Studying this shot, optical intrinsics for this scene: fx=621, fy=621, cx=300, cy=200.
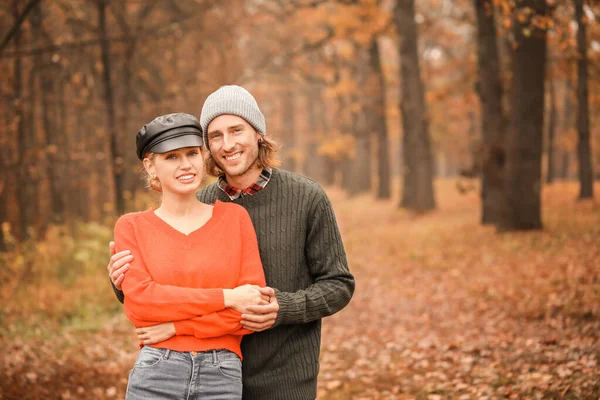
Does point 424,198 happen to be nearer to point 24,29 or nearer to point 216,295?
point 24,29

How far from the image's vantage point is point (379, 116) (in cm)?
2716

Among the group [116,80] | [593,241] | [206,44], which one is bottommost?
[593,241]

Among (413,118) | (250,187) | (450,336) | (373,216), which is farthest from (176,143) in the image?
(373,216)

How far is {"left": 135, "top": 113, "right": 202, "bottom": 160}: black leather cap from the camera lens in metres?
3.17

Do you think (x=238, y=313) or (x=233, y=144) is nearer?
(x=238, y=313)

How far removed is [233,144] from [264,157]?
0.24 metres

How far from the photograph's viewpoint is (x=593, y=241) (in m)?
11.7

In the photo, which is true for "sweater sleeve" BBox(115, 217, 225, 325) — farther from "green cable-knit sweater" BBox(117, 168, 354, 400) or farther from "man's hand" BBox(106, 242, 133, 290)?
"green cable-knit sweater" BBox(117, 168, 354, 400)

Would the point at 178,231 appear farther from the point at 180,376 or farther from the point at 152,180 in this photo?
the point at 180,376

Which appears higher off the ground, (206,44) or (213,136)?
(206,44)

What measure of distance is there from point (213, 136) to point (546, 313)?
6.42 m

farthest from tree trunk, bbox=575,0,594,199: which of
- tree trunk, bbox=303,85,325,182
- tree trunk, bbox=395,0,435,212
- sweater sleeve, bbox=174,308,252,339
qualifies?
tree trunk, bbox=303,85,325,182

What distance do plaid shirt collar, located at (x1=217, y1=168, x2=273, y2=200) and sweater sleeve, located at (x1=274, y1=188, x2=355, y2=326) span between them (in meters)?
0.31

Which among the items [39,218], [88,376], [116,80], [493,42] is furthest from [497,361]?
[116,80]
